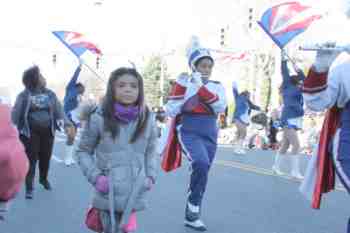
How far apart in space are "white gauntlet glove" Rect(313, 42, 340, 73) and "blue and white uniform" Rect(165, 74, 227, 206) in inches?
91.5

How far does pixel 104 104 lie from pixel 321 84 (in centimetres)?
139

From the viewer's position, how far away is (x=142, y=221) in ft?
22.7

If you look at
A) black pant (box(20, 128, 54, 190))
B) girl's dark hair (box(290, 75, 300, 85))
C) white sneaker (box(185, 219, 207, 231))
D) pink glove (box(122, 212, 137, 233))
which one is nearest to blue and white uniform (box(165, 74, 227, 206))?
white sneaker (box(185, 219, 207, 231))

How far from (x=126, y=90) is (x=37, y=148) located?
4409mm

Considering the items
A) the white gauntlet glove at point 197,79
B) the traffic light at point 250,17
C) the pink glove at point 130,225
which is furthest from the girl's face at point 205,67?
the traffic light at point 250,17

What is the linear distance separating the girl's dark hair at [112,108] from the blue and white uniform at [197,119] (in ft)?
7.05

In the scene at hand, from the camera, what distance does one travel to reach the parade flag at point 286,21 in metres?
10.0

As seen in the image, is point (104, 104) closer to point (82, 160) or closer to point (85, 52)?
point (82, 160)

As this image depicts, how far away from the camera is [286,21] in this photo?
396 inches

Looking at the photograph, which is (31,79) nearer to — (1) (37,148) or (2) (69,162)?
(1) (37,148)

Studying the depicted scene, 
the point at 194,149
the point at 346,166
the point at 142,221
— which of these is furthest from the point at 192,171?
the point at 346,166

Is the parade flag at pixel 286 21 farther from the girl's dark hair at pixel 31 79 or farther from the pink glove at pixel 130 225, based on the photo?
the pink glove at pixel 130 225

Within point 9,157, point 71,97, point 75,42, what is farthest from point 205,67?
point 75,42

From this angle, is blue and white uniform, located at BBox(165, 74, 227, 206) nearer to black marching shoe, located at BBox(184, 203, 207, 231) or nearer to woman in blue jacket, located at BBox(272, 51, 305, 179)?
black marching shoe, located at BBox(184, 203, 207, 231)
